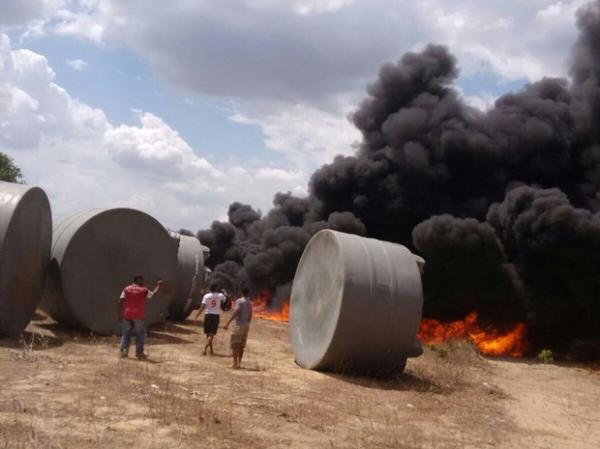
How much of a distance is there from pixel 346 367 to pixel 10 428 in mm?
6867

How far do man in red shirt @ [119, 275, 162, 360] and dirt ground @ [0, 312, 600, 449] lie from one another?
0.33 meters

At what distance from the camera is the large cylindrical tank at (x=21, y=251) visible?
42.0ft

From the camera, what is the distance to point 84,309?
14867 mm

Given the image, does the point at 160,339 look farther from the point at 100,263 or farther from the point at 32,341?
the point at 32,341

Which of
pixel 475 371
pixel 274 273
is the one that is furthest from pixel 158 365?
pixel 274 273

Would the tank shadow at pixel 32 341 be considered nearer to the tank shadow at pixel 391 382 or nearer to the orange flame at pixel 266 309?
the tank shadow at pixel 391 382

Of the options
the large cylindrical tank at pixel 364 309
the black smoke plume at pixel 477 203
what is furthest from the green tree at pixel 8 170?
the large cylindrical tank at pixel 364 309

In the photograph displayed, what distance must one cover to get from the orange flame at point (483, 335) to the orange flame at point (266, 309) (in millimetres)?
6702

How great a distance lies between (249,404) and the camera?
30.3 ft

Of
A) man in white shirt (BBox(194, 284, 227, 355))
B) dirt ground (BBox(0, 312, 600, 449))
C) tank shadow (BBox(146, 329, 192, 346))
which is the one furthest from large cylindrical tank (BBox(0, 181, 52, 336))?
man in white shirt (BBox(194, 284, 227, 355))

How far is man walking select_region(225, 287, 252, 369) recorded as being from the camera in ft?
41.7

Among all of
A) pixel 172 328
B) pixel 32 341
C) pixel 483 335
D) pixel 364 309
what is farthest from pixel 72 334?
pixel 483 335

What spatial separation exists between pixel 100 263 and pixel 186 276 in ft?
20.8

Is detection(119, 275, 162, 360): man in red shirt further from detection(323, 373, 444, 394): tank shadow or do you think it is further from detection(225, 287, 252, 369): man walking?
detection(323, 373, 444, 394): tank shadow
